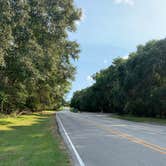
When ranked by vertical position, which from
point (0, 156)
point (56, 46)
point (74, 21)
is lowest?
point (0, 156)

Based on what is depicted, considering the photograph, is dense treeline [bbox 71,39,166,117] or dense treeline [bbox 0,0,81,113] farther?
dense treeline [bbox 71,39,166,117]

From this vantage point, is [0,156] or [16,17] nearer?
[0,156]

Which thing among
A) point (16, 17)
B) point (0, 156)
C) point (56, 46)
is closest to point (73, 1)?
point (56, 46)

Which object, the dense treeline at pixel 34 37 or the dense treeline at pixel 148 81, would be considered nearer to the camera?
→ the dense treeline at pixel 34 37

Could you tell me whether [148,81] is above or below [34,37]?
above

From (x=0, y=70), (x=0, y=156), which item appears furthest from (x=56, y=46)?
(x=0, y=156)

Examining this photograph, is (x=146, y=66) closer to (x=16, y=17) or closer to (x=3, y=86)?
(x=3, y=86)

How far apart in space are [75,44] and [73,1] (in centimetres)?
439

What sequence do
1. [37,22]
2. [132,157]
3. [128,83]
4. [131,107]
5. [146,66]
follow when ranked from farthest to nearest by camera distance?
[131,107] → [128,83] → [146,66] → [37,22] → [132,157]

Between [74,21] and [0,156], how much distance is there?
18984mm

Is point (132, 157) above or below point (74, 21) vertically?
below

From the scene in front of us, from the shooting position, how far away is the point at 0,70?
25.5 meters

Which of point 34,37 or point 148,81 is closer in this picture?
point 34,37

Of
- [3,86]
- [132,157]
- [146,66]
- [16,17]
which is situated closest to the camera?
[132,157]
